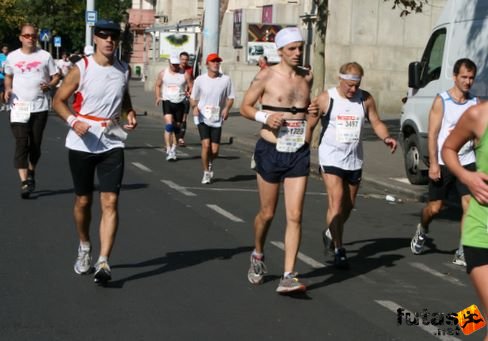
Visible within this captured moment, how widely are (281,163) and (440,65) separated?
7.12 meters

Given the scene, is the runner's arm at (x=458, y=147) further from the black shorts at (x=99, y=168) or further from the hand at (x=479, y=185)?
the black shorts at (x=99, y=168)

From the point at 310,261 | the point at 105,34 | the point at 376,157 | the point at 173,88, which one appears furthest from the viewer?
the point at 376,157

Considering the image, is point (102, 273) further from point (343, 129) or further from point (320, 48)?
point (320, 48)

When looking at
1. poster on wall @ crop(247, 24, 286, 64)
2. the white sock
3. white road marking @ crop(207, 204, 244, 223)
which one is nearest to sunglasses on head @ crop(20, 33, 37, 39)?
white road marking @ crop(207, 204, 244, 223)

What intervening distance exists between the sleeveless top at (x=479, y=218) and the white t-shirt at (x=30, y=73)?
8.40 meters

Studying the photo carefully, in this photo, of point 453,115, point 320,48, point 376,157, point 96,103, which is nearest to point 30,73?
point 96,103

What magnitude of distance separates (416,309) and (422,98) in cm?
749

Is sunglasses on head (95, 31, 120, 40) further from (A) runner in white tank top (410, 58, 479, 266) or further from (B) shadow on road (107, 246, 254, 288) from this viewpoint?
(A) runner in white tank top (410, 58, 479, 266)

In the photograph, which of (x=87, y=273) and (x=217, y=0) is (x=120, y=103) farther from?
(x=217, y=0)

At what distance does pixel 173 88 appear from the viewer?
19250mm

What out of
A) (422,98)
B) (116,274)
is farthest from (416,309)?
(422,98)

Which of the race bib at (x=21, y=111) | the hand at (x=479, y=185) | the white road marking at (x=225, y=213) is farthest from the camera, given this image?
the race bib at (x=21, y=111)

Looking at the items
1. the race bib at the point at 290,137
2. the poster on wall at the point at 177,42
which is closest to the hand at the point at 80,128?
the race bib at the point at 290,137

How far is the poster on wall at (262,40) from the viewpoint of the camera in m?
32.5
